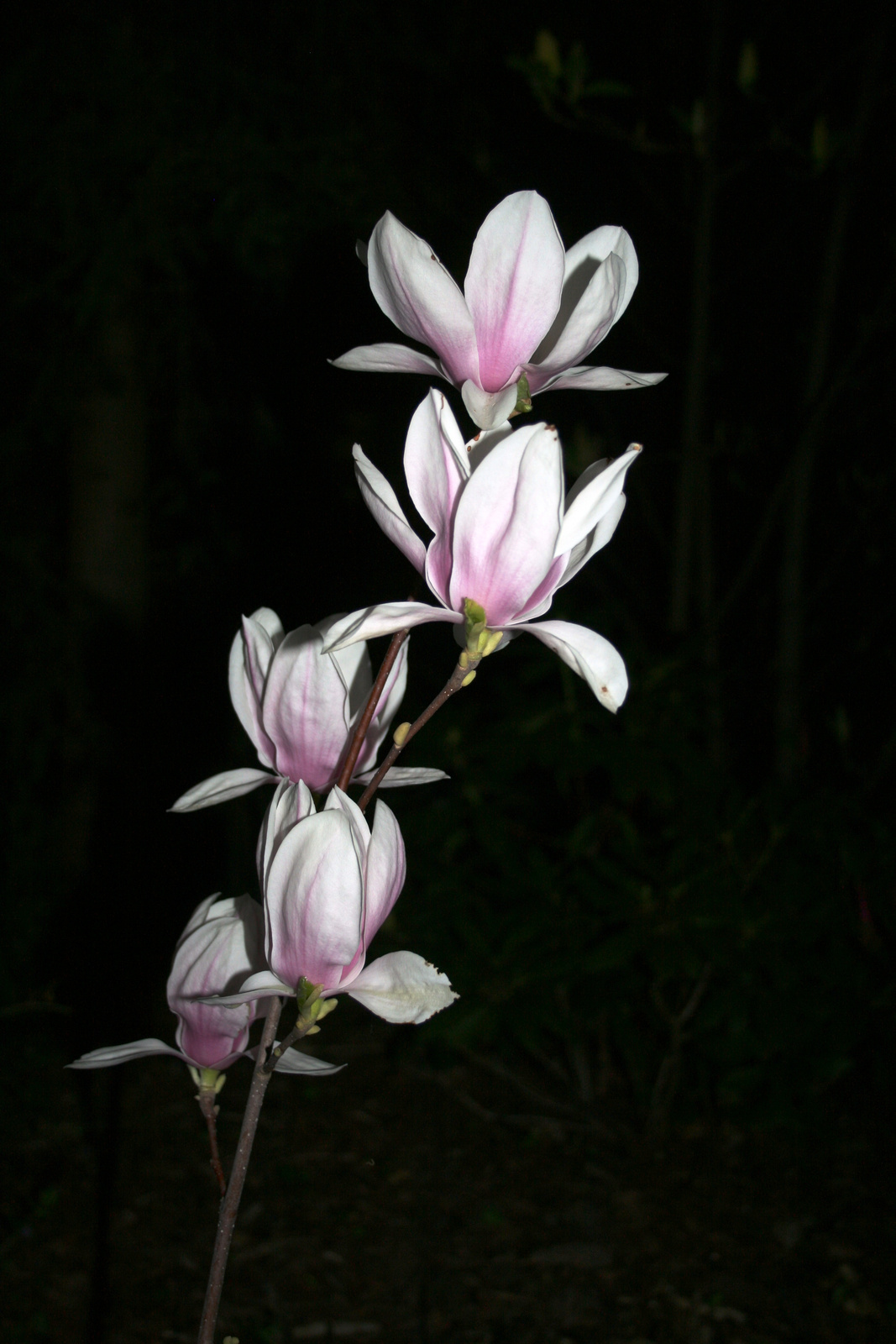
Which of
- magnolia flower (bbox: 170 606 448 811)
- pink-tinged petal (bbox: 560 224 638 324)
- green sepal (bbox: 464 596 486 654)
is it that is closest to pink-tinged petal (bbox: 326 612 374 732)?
magnolia flower (bbox: 170 606 448 811)

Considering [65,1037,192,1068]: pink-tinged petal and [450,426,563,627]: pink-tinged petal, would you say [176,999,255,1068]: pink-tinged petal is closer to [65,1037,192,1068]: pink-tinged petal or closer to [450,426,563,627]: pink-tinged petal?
[65,1037,192,1068]: pink-tinged petal

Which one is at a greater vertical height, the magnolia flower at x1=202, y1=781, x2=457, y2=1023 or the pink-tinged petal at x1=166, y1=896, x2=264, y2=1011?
the magnolia flower at x1=202, y1=781, x2=457, y2=1023

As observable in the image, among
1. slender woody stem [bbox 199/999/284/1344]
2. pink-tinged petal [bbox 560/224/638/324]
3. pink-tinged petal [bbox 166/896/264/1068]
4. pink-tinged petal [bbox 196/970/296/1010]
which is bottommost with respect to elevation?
slender woody stem [bbox 199/999/284/1344]

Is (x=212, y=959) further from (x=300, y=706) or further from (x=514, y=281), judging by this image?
(x=514, y=281)

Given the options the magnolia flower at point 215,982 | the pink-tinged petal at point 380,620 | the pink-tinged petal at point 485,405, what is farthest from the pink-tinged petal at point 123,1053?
the pink-tinged petal at point 485,405

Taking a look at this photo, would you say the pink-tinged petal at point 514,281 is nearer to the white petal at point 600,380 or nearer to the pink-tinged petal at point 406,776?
the white petal at point 600,380

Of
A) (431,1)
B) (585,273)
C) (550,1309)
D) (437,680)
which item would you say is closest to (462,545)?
(585,273)
